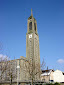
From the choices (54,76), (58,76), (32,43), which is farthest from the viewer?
(32,43)

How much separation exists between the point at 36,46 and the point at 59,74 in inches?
1187

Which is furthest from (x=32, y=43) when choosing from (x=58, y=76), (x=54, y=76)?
(x=58, y=76)

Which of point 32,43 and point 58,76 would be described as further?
point 32,43

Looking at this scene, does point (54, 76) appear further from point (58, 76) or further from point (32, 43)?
point (32, 43)

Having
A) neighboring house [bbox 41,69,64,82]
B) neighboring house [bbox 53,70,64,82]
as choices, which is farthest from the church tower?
neighboring house [bbox 53,70,64,82]

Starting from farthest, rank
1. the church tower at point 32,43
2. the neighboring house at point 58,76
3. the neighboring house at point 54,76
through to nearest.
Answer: the church tower at point 32,43
the neighboring house at point 54,76
the neighboring house at point 58,76

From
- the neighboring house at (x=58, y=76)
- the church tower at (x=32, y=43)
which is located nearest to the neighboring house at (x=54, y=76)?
the neighboring house at (x=58, y=76)

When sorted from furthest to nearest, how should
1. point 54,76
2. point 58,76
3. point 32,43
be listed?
point 32,43 → point 54,76 → point 58,76

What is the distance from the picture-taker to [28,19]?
86000mm

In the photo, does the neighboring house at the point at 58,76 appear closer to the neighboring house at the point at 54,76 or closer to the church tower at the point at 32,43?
the neighboring house at the point at 54,76

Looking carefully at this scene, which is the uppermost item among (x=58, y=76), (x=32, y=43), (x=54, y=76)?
(x=32, y=43)

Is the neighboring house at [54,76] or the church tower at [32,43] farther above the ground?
the church tower at [32,43]

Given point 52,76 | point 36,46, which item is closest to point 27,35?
point 36,46

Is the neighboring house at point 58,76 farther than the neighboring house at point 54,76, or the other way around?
the neighboring house at point 54,76
